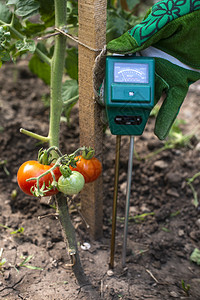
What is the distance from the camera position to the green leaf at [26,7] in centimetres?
149

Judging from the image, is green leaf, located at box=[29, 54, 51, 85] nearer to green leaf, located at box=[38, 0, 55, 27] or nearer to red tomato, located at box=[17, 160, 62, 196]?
green leaf, located at box=[38, 0, 55, 27]

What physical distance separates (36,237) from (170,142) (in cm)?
113

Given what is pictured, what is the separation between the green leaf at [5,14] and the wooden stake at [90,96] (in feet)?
1.16

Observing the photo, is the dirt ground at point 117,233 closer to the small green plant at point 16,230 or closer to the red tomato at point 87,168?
the small green plant at point 16,230

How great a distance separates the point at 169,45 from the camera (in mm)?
1322

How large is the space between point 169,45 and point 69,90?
0.59 meters

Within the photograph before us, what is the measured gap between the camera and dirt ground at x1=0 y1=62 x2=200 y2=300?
60.6 inches

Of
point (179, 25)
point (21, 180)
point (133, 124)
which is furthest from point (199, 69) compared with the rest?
point (21, 180)

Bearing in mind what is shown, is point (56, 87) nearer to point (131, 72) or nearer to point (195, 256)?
point (131, 72)

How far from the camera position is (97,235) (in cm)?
176

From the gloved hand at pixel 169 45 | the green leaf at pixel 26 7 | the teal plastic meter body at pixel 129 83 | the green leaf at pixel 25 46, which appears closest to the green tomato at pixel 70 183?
the teal plastic meter body at pixel 129 83

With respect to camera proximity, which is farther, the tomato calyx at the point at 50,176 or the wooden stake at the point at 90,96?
the wooden stake at the point at 90,96

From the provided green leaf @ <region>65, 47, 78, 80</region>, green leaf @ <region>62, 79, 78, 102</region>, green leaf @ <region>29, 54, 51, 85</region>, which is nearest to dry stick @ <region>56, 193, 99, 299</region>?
green leaf @ <region>62, 79, 78, 102</region>

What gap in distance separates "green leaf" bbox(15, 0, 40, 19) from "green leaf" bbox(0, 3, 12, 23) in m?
0.05
